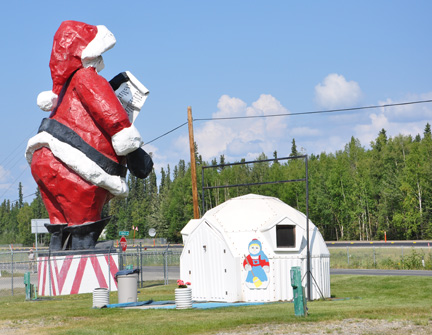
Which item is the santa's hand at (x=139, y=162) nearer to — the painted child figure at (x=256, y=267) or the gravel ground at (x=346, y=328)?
the painted child figure at (x=256, y=267)

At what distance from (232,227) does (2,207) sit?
138 meters

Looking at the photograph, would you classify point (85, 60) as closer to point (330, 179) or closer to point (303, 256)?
point (303, 256)

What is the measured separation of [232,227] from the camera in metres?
19.8

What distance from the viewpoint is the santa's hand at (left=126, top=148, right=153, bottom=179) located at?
23.6m

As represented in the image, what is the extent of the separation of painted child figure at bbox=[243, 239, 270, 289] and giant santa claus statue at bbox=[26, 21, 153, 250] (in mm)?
5862

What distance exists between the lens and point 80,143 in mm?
22312

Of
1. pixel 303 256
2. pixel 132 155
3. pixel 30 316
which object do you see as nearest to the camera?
pixel 30 316

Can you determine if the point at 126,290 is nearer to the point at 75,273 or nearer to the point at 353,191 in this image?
the point at 75,273

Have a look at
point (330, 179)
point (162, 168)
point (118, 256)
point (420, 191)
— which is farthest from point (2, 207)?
point (118, 256)

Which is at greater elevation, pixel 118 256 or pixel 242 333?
pixel 118 256

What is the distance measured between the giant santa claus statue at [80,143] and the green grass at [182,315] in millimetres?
2957

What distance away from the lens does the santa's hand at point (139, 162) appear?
77.4 feet

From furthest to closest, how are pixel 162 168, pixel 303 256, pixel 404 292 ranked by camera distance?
pixel 162 168 < pixel 404 292 < pixel 303 256

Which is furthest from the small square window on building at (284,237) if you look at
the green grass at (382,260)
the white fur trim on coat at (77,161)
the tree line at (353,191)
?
the tree line at (353,191)
